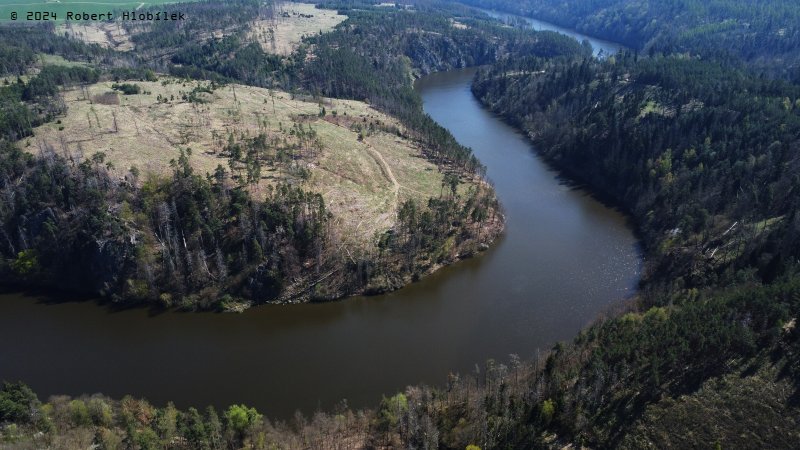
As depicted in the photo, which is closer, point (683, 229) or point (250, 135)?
point (683, 229)

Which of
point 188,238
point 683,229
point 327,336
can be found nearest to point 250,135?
point 188,238

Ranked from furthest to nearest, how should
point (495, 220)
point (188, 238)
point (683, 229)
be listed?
Answer: point (495, 220) < point (683, 229) < point (188, 238)

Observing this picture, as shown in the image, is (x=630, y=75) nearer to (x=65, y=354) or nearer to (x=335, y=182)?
(x=335, y=182)

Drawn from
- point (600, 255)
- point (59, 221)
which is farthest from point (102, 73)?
point (600, 255)

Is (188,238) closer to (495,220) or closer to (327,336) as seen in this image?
(327,336)

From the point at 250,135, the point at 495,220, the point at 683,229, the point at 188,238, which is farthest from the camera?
the point at 250,135

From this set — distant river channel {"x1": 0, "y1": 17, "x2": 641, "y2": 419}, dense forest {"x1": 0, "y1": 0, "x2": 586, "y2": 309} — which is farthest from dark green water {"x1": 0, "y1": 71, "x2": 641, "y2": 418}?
dense forest {"x1": 0, "y1": 0, "x2": 586, "y2": 309}
